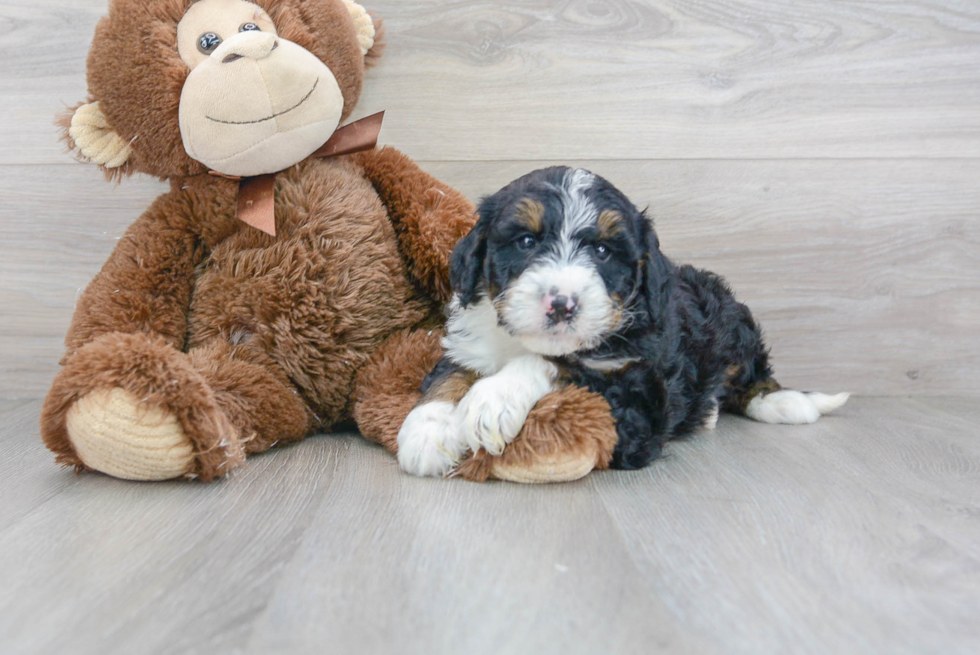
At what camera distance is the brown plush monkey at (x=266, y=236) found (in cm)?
179

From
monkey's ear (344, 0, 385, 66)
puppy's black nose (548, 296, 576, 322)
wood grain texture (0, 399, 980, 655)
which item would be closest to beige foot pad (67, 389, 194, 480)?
wood grain texture (0, 399, 980, 655)

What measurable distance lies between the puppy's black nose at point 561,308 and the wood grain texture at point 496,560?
1.17 ft

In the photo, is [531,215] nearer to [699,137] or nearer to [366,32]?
[366,32]

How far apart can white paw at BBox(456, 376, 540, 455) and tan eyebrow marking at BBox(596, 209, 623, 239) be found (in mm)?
361

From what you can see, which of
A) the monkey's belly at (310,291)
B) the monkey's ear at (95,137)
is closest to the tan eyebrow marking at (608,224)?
the monkey's belly at (310,291)

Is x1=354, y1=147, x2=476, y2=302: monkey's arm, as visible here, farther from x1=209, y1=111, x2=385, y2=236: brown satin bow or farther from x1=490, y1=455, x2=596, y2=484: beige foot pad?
x1=490, y1=455, x2=596, y2=484: beige foot pad

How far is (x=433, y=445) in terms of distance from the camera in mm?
1632

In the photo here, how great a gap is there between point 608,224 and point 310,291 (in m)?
0.77

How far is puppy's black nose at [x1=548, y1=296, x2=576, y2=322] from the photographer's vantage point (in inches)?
58.0

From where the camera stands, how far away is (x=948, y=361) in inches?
105

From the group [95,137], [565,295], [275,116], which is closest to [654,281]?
[565,295]

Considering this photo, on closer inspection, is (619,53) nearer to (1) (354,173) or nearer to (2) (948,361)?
(1) (354,173)

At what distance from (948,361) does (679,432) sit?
1281 mm

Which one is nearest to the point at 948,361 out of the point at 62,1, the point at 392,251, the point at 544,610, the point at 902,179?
the point at 902,179
